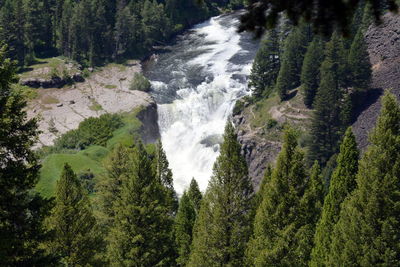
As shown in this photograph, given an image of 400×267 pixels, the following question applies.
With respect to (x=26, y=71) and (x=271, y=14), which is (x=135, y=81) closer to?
(x=26, y=71)

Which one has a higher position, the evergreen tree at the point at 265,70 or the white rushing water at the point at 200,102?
the evergreen tree at the point at 265,70

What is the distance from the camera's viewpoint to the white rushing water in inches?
2625

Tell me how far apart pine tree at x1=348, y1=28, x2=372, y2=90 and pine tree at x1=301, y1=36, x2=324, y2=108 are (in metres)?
4.76

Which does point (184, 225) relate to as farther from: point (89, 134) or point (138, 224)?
point (89, 134)

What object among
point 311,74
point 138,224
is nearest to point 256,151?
point 311,74

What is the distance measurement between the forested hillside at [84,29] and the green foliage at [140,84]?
15.9 meters

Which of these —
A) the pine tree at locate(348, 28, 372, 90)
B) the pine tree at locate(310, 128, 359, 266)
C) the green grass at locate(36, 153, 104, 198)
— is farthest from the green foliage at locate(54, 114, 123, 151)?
the pine tree at locate(310, 128, 359, 266)

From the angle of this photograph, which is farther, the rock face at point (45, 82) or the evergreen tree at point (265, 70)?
the rock face at point (45, 82)

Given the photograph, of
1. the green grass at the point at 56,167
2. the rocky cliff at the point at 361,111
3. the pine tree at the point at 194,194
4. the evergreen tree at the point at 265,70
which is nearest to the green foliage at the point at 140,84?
the evergreen tree at the point at 265,70

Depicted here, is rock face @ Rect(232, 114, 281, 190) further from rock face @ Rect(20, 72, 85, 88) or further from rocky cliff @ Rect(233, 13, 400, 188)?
rock face @ Rect(20, 72, 85, 88)

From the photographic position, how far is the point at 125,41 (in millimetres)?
103938

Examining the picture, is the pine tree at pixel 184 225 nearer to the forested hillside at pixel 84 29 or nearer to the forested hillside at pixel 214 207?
the forested hillside at pixel 214 207

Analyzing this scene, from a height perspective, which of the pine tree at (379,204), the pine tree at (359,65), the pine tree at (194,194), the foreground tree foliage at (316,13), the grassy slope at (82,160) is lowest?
the grassy slope at (82,160)

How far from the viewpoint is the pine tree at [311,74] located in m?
66.9
